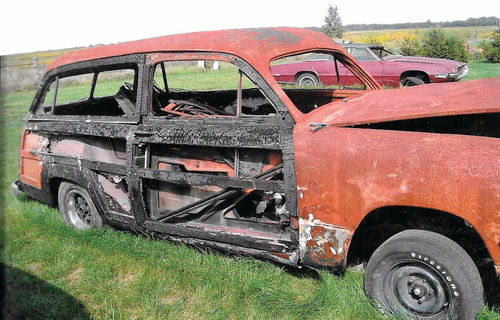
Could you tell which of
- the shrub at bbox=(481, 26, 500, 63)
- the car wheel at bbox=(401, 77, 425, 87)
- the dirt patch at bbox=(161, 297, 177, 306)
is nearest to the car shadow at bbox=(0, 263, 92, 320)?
the dirt patch at bbox=(161, 297, 177, 306)

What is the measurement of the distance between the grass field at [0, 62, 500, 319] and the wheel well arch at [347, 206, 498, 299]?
0.96ft

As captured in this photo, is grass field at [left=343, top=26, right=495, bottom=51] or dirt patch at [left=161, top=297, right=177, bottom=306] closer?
dirt patch at [left=161, top=297, right=177, bottom=306]

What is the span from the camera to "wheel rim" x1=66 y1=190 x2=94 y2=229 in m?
4.26

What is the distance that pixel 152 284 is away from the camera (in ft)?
10.4

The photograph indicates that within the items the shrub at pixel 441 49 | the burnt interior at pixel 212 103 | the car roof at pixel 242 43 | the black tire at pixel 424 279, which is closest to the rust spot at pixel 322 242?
the black tire at pixel 424 279

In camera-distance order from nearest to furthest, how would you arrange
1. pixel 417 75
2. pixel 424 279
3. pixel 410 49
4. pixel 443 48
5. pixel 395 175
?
pixel 395 175 → pixel 424 279 → pixel 417 75 → pixel 443 48 → pixel 410 49

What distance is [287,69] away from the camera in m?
11.9

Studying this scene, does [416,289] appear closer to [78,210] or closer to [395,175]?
[395,175]

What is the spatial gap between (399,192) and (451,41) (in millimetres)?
18114

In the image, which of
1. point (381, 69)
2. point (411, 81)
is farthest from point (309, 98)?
point (381, 69)

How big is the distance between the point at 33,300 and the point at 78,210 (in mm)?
1285

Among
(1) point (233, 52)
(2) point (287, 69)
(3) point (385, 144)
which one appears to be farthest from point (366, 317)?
(2) point (287, 69)

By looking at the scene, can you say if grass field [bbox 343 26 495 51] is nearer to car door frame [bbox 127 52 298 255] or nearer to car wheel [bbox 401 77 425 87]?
car wheel [bbox 401 77 425 87]

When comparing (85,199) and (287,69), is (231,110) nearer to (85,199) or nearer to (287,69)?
(85,199)
